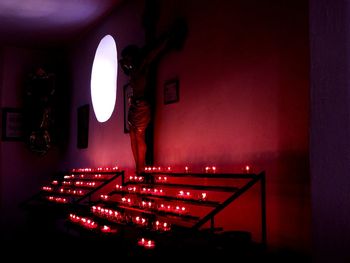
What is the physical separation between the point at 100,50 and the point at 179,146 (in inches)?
117

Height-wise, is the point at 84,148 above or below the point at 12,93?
below

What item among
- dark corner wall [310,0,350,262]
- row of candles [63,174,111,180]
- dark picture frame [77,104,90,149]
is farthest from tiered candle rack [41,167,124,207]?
dark corner wall [310,0,350,262]

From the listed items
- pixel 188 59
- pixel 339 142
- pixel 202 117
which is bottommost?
pixel 339 142

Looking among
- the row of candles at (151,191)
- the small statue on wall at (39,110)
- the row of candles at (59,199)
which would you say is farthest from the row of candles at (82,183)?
the small statue on wall at (39,110)

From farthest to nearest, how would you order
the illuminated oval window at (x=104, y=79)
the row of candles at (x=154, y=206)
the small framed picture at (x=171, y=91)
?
the illuminated oval window at (x=104, y=79) → the small framed picture at (x=171, y=91) → the row of candles at (x=154, y=206)

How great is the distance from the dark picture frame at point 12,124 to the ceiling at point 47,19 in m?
1.24

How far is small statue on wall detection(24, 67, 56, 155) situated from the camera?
27.0ft

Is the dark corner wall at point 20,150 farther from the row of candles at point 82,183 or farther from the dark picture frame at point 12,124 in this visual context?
the row of candles at point 82,183

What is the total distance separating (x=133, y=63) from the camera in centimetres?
478

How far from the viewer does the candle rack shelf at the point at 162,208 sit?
2942 mm

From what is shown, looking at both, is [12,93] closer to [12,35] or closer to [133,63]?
[12,35]

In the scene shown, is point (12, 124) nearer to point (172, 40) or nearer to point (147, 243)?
point (172, 40)

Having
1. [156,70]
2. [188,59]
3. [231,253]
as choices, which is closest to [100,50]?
[156,70]

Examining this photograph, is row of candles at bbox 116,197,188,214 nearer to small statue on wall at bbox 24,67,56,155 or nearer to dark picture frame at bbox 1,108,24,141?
small statue on wall at bbox 24,67,56,155
